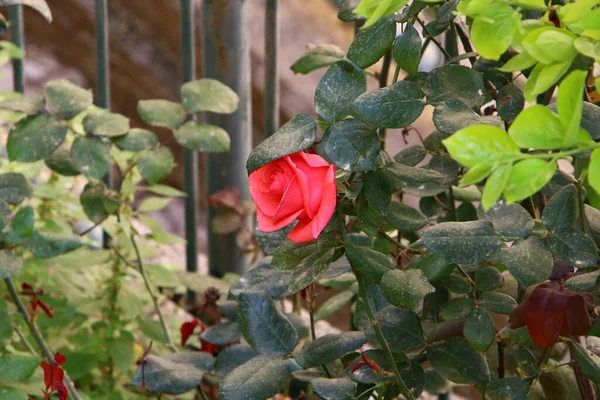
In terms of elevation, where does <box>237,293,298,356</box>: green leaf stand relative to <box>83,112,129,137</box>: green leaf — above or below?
below

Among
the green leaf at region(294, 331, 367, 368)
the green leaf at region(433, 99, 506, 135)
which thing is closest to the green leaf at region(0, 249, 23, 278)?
the green leaf at region(294, 331, 367, 368)

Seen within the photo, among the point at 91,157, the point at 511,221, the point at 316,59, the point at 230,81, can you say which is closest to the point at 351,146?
the point at 511,221

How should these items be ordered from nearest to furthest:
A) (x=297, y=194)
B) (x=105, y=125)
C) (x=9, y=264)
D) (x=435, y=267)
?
1. (x=297, y=194)
2. (x=435, y=267)
3. (x=9, y=264)
4. (x=105, y=125)

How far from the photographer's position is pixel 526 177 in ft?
1.51

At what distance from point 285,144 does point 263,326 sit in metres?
0.30

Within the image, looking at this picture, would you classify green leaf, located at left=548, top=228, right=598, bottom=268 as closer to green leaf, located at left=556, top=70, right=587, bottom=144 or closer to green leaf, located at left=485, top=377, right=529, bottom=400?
green leaf, located at left=485, top=377, right=529, bottom=400

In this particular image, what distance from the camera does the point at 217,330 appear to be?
1.10 m

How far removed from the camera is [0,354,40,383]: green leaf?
1081mm

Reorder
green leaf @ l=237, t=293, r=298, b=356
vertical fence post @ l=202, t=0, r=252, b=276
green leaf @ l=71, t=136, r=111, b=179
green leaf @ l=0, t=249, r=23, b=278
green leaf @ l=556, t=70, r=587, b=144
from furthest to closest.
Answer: vertical fence post @ l=202, t=0, r=252, b=276 < green leaf @ l=71, t=136, r=111, b=179 < green leaf @ l=0, t=249, r=23, b=278 < green leaf @ l=237, t=293, r=298, b=356 < green leaf @ l=556, t=70, r=587, b=144

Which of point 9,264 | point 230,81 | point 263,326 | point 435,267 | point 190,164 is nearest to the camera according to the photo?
point 435,267

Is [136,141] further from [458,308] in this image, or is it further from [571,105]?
[571,105]

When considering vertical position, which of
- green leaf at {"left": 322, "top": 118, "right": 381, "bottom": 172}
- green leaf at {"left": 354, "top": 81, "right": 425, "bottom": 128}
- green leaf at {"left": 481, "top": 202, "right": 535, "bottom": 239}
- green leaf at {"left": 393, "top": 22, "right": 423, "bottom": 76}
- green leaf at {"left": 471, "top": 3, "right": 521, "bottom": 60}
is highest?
green leaf at {"left": 471, "top": 3, "right": 521, "bottom": 60}

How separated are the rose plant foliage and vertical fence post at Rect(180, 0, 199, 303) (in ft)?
1.44

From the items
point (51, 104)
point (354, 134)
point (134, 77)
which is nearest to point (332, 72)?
point (354, 134)
